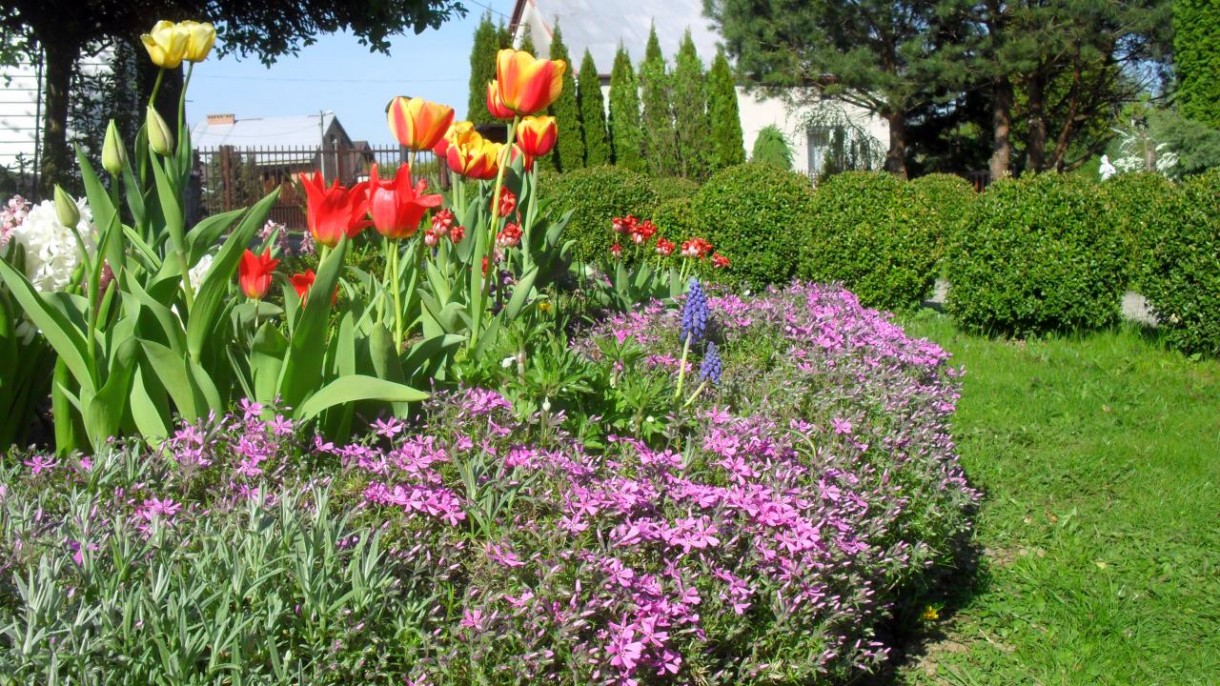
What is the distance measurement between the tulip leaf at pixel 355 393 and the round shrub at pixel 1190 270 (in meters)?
6.29

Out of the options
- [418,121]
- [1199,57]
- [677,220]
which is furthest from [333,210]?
[1199,57]

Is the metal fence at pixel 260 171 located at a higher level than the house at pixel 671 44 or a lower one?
lower

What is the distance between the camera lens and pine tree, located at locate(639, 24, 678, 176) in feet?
67.0

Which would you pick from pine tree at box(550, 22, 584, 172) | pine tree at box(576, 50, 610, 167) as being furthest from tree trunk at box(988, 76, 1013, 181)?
pine tree at box(550, 22, 584, 172)

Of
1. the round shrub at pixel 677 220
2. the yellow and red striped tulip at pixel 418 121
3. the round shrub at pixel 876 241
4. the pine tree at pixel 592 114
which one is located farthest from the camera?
the pine tree at pixel 592 114

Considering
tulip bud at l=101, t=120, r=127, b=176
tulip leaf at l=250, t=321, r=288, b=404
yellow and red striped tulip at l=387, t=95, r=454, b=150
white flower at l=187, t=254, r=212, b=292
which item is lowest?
tulip leaf at l=250, t=321, r=288, b=404

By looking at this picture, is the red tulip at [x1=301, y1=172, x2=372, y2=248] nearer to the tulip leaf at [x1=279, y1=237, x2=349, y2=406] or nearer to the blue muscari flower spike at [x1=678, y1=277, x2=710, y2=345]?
the tulip leaf at [x1=279, y1=237, x2=349, y2=406]

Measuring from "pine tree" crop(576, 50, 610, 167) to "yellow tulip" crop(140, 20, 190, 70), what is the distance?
22.4 meters

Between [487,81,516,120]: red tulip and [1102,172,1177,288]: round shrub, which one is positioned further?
[1102,172,1177,288]: round shrub

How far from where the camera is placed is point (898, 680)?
10.0 feet

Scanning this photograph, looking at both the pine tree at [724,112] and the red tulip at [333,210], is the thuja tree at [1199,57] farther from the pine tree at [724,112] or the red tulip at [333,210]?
the red tulip at [333,210]

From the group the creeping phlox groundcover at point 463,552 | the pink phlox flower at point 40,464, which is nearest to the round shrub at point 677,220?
the creeping phlox groundcover at point 463,552

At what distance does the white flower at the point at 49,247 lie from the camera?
9.41 feet

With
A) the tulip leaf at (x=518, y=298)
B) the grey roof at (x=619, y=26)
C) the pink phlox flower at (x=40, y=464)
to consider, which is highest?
the grey roof at (x=619, y=26)
